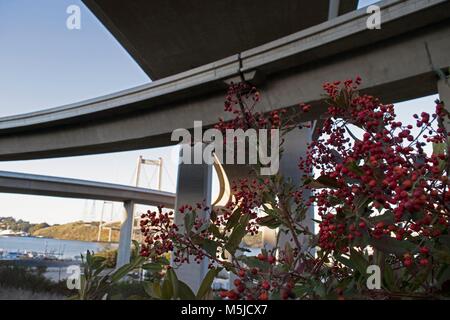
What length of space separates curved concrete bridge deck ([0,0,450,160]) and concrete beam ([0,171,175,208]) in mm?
11544

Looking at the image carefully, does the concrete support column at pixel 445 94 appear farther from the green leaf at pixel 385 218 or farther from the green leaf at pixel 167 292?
the green leaf at pixel 167 292

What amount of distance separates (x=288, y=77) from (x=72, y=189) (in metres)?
18.4

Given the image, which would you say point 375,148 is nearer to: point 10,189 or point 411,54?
point 411,54

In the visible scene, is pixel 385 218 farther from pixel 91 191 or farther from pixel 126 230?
pixel 126 230

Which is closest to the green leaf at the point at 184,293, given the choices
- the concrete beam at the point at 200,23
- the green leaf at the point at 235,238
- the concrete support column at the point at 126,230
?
the green leaf at the point at 235,238

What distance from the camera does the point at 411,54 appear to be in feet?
13.4

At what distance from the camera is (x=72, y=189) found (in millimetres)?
20000

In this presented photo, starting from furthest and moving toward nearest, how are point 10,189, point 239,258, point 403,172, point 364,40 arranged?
point 10,189 < point 364,40 < point 239,258 < point 403,172

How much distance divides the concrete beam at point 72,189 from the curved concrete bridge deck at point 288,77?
11544 millimetres

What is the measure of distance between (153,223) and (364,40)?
4132 millimetres

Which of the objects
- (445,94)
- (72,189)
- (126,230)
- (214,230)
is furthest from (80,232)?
(214,230)

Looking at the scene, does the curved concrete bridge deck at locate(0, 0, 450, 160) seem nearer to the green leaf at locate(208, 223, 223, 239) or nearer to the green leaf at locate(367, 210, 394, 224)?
the green leaf at locate(367, 210, 394, 224)

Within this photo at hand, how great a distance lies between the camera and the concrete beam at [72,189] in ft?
59.6

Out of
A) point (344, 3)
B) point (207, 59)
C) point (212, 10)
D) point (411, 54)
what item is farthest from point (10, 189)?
point (411, 54)
